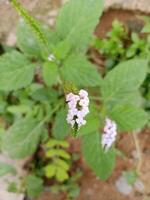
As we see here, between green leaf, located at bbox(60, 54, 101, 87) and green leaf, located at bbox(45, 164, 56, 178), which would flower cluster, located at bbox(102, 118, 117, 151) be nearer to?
green leaf, located at bbox(60, 54, 101, 87)

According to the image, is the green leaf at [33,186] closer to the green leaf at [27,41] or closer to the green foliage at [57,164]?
the green foliage at [57,164]

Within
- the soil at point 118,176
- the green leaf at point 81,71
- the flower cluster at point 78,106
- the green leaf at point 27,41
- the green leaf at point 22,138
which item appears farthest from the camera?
the soil at point 118,176

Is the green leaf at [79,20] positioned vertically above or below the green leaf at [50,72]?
above

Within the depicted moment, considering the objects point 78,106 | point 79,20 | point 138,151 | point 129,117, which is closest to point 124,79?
point 129,117

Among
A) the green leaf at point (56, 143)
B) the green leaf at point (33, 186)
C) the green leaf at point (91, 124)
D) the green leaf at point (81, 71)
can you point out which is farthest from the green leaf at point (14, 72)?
the green leaf at point (33, 186)

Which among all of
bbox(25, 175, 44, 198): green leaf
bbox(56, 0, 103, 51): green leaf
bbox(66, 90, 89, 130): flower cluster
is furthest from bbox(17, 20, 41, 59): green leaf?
bbox(66, 90, 89, 130): flower cluster

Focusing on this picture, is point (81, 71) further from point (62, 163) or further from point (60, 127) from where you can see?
point (62, 163)

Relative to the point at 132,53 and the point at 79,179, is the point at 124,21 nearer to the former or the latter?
the point at 132,53

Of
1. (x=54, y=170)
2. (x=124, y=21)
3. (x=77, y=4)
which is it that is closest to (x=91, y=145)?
(x=54, y=170)
